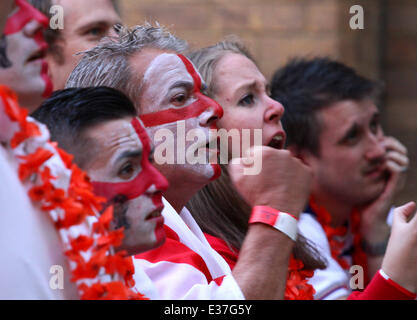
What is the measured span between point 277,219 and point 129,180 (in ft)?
1.11

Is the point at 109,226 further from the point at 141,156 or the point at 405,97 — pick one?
the point at 405,97

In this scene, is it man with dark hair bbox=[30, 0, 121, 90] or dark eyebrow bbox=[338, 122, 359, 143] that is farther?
dark eyebrow bbox=[338, 122, 359, 143]

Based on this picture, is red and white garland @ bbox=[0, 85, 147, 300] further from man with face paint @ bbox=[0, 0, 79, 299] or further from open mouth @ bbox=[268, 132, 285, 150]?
open mouth @ bbox=[268, 132, 285, 150]

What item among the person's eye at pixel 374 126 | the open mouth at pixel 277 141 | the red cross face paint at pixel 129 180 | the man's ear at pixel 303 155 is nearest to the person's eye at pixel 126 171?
the red cross face paint at pixel 129 180

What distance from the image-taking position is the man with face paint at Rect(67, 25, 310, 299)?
5.60 feet

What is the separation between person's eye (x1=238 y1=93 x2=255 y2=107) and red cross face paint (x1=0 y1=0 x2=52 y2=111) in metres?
1.08

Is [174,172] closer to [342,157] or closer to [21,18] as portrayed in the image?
[21,18]

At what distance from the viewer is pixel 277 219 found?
1.65 metres

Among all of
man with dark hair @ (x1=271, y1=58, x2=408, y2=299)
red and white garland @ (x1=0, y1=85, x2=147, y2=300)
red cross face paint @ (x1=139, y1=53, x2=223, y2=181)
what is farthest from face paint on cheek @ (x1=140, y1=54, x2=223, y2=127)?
man with dark hair @ (x1=271, y1=58, x2=408, y2=299)

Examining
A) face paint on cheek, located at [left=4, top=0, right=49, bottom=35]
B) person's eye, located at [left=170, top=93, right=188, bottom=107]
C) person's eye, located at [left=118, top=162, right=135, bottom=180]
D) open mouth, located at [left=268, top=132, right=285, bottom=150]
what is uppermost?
face paint on cheek, located at [left=4, top=0, right=49, bottom=35]

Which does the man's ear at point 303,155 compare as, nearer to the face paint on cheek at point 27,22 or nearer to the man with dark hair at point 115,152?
the man with dark hair at point 115,152

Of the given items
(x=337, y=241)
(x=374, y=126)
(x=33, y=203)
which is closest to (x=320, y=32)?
(x=374, y=126)

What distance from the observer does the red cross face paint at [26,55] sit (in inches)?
55.3

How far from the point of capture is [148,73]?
2029mm
